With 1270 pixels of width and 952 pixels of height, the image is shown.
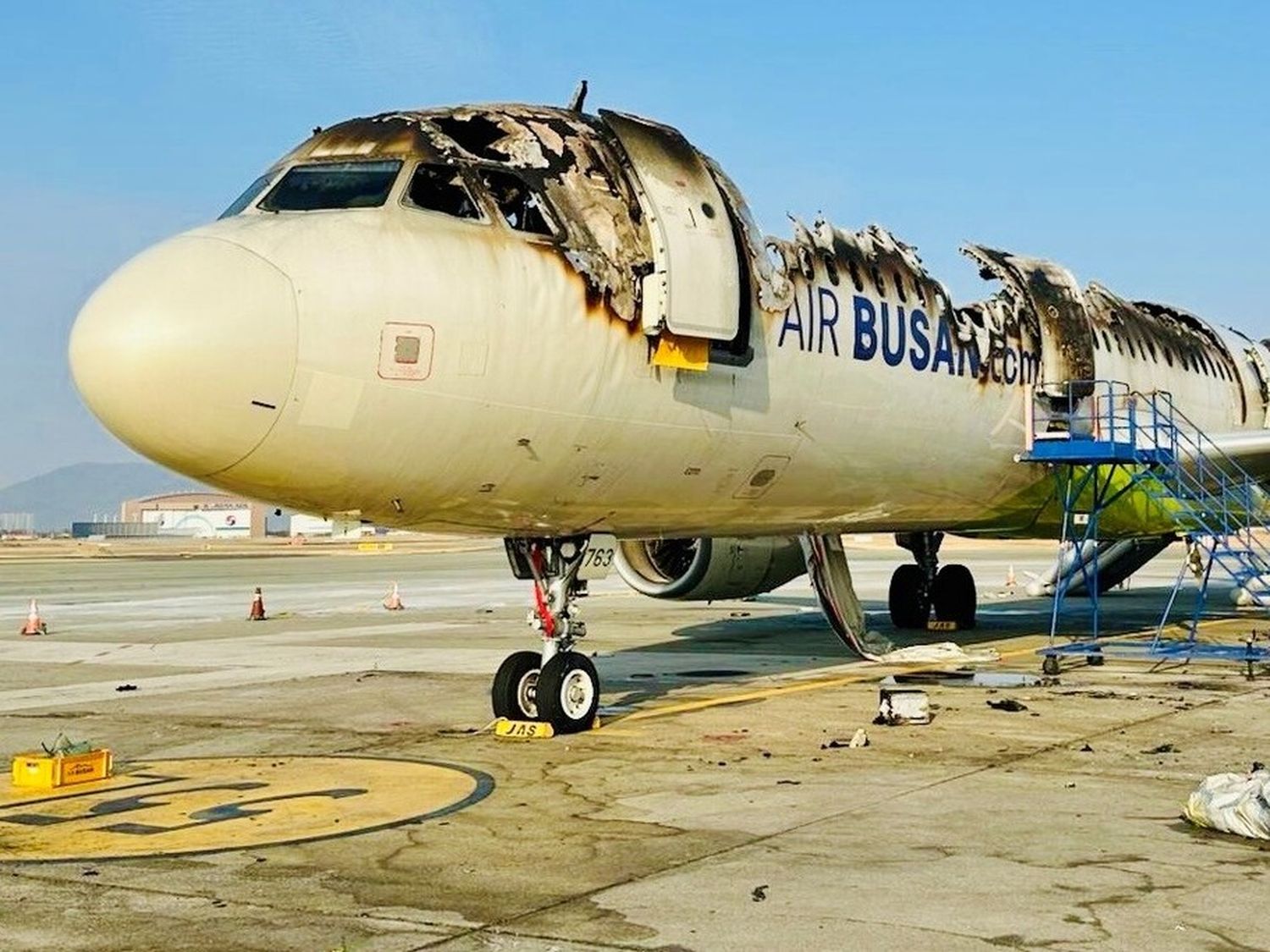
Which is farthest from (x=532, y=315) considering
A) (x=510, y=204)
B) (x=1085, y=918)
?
(x=1085, y=918)

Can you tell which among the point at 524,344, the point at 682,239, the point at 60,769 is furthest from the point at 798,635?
the point at 60,769

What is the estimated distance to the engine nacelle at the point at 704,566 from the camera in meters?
19.8

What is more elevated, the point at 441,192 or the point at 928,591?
the point at 441,192

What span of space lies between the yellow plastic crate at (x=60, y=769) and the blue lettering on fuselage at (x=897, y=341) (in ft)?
23.1

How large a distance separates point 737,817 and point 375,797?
2.59 meters

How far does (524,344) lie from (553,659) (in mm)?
3164

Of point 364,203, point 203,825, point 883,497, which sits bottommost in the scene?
point 203,825

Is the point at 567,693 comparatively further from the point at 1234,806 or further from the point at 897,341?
the point at 1234,806

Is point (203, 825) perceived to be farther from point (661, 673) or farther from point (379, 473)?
point (661, 673)

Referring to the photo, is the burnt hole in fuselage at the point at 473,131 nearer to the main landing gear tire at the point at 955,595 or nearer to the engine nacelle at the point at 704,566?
the engine nacelle at the point at 704,566

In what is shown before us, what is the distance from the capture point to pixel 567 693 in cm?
1340

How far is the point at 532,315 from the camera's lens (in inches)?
465

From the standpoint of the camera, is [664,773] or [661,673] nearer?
[664,773]

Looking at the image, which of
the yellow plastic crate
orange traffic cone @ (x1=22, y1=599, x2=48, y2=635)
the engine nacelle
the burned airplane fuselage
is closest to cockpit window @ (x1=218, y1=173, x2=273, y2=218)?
the burned airplane fuselage
